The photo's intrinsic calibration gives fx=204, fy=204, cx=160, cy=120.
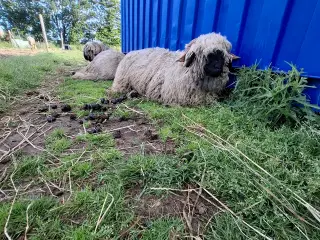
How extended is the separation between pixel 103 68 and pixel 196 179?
4547mm

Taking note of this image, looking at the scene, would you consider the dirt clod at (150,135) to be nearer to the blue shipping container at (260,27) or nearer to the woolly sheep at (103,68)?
the blue shipping container at (260,27)

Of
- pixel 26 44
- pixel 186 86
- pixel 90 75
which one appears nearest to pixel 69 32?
pixel 26 44

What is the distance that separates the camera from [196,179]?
1503mm

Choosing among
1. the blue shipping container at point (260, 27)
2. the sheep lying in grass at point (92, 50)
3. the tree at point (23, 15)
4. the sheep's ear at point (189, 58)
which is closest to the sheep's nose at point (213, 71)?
the sheep's ear at point (189, 58)

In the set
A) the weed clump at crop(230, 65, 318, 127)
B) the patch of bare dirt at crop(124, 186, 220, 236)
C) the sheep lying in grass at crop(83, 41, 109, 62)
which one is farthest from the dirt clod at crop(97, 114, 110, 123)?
the sheep lying in grass at crop(83, 41, 109, 62)

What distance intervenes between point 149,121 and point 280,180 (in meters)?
1.60

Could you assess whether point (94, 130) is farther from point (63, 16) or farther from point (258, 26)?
point (63, 16)

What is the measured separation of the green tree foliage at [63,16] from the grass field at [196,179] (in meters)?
32.1

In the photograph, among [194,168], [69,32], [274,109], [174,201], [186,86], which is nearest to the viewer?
[174,201]

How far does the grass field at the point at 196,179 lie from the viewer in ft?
3.68

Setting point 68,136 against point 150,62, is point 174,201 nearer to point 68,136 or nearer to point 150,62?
point 68,136

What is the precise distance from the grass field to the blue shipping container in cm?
33

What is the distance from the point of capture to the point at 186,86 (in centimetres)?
304

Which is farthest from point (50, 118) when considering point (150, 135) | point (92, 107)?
point (150, 135)
